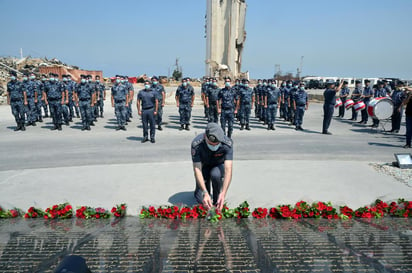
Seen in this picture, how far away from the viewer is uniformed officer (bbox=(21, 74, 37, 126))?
1186 centimetres

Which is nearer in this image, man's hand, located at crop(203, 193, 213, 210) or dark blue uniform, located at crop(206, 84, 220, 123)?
man's hand, located at crop(203, 193, 213, 210)

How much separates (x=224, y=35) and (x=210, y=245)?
28991 millimetres

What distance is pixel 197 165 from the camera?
4.01 meters

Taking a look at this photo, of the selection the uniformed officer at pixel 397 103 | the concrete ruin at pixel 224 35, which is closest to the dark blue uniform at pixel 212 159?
the uniformed officer at pixel 397 103

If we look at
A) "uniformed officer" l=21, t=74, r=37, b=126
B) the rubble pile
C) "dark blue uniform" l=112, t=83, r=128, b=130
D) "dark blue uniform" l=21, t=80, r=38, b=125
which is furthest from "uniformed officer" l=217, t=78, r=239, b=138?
the rubble pile

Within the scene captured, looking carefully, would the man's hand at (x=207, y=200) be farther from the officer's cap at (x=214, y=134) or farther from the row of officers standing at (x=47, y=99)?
the row of officers standing at (x=47, y=99)

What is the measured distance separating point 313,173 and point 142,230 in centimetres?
399

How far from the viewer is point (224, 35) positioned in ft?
97.5

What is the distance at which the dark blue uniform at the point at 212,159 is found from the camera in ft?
13.1

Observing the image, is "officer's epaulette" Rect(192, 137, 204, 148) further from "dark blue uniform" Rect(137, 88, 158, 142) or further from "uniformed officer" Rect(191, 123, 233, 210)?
"dark blue uniform" Rect(137, 88, 158, 142)

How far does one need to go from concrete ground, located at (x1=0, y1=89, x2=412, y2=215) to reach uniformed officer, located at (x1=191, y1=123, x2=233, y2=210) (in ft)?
2.05

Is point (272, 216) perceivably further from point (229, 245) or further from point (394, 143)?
point (394, 143)

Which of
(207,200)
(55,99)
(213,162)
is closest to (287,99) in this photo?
(55,99)

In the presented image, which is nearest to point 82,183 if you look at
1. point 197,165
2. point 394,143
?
point 197,165
